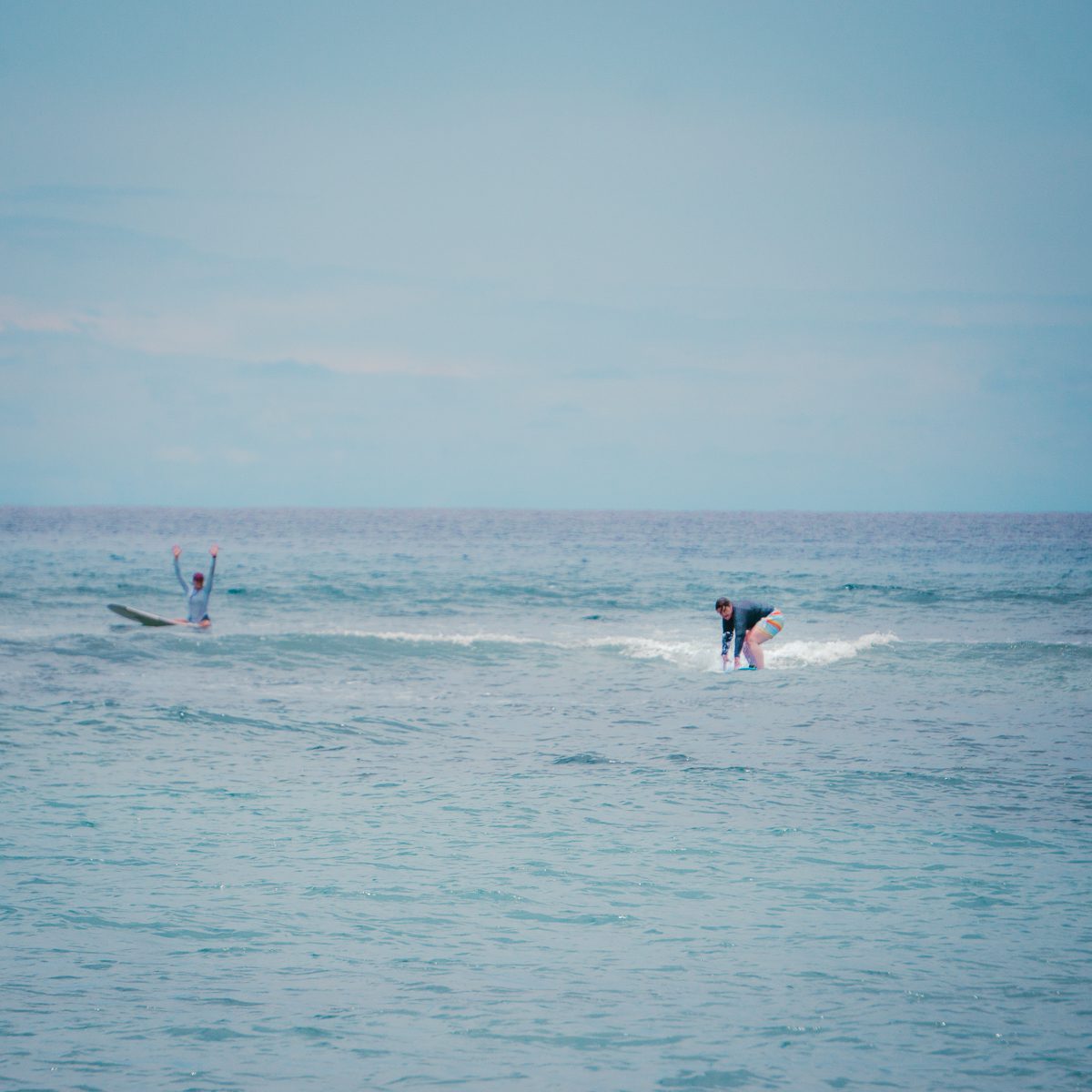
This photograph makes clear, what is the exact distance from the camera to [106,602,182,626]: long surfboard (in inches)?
1200

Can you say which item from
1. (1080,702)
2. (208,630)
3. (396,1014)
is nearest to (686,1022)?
(396,1014)

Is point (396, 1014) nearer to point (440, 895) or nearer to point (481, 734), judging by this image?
point (440, 895)

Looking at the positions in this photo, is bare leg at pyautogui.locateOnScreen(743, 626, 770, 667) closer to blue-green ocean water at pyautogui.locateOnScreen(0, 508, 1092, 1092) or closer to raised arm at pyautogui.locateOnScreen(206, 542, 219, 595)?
blue-green ocean water at pyautogui.locateOnScreen(0, 508, 1092, 1092)

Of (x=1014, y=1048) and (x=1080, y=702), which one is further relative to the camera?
(x=1080, y=702)

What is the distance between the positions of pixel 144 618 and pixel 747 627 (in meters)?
17.7

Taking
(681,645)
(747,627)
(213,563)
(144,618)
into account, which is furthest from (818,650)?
(144,618)

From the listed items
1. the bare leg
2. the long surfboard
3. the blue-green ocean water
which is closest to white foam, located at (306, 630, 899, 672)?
the blue-green ocean water

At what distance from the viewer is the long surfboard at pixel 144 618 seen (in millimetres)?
30478

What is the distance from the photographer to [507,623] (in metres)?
35.8

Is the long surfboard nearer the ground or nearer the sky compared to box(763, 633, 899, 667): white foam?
nearer the ground

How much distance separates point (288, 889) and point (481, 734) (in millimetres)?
7792

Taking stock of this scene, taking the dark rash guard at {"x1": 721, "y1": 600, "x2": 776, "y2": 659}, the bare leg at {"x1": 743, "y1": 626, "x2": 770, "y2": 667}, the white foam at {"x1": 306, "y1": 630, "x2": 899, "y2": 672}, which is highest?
the dark rash guard at {"x1": 721, "y1": 600, "x2": 776, "y2": 659}

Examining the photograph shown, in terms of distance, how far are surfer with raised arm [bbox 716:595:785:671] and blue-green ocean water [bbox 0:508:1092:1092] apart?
66 cm

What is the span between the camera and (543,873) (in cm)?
1015
